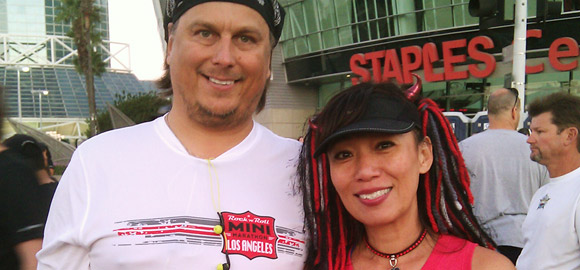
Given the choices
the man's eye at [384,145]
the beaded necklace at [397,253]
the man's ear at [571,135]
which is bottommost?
the beaded necklace at [397,253]

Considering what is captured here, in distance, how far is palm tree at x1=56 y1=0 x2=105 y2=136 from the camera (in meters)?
26.5

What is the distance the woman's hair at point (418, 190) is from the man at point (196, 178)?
7 centimetres

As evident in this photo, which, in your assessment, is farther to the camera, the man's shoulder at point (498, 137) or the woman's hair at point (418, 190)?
the man's shoulder at point (498, 137)

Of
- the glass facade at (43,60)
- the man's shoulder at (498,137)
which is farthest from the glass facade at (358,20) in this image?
the glass facade at (43,60)

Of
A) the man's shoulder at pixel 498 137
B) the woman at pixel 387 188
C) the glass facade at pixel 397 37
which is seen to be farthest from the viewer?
the glass facade at pixel 397 37

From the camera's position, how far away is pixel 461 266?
5.90ft

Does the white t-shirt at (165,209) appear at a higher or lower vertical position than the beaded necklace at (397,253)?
higher

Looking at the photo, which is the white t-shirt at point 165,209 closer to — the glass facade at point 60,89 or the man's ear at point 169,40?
the man's ear at point 169,40

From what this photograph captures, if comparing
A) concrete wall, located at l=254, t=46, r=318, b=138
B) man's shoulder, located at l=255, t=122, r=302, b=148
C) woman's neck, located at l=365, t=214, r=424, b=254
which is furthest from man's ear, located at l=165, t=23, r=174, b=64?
concrete wall, located at l=254, t=46, r=318, b=138

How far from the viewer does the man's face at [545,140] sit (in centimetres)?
390

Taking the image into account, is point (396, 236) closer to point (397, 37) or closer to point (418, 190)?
point (418, 190)

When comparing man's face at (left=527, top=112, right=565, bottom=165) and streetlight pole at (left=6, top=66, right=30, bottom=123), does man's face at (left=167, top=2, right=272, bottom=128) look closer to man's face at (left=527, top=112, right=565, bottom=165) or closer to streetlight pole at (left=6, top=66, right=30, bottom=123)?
man's face at (left=527, top=112, right=565, bottom=165)

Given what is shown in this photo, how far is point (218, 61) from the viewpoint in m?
1.92

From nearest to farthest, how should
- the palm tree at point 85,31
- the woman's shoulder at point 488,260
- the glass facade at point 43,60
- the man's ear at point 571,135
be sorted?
1. the woman's shoulder at point 488,260
2. the man's ear at point 571,135
3. the palm tree at point 85,31
4. the glass facade at point 43,60
